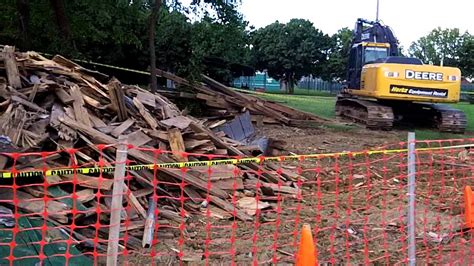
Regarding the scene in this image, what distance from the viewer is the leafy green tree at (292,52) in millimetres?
65188

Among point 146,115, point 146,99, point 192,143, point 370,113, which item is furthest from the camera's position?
point 370,113

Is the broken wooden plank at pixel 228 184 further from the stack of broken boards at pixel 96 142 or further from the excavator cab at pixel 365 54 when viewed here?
the excavator cab at pixel 365 54

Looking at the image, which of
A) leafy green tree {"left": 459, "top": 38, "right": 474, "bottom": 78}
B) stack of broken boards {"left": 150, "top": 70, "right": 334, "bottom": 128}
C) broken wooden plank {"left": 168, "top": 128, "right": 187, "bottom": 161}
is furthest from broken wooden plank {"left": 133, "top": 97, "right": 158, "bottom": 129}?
leafy green tree {"left": 459, "top": 38, "right": 474, "bottom": 78}

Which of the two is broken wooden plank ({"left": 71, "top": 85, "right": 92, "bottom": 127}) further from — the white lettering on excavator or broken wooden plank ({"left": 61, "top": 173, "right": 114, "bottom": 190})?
the white lettering on excavator

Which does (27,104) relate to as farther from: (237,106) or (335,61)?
(335,61)

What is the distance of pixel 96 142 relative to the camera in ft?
21.3

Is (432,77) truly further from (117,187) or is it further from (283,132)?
(117,187)

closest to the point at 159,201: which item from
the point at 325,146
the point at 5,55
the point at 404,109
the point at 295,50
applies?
the point at 5,55

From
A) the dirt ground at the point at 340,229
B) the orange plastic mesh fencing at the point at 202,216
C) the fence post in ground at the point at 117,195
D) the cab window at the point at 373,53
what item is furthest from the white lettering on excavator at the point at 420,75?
the fence post in ground at the point at 117,195

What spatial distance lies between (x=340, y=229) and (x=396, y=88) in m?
10.3

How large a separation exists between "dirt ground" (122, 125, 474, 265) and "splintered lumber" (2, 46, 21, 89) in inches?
136

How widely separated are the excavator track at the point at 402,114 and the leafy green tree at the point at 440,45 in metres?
63.2

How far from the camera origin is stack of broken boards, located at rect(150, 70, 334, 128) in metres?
15.0

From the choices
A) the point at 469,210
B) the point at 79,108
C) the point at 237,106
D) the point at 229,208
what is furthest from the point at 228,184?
the point at 237,106
